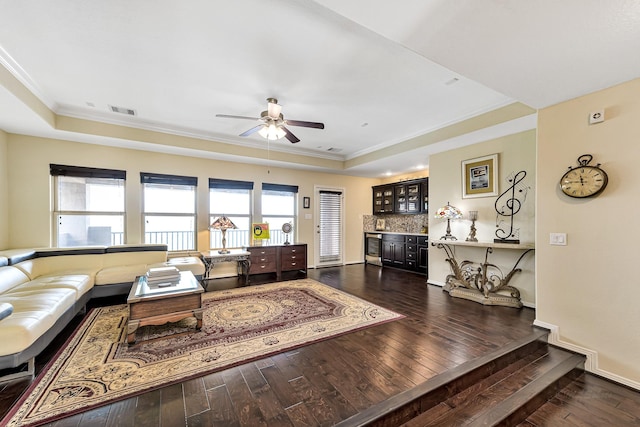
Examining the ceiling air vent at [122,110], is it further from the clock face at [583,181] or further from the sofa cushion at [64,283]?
the clock face at [583,181]

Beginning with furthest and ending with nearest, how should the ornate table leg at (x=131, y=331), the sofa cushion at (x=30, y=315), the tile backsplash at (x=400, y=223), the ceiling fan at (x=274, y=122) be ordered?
1. the tile backsplash at (x=400, y=223)
2. the ceiling fan at (x=274, y=122)
3. the ornate table leg at (x=131, y=331)
4. the sofa cushion at (x=30, y=315)

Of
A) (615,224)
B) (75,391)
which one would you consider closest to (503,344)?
(615,224)

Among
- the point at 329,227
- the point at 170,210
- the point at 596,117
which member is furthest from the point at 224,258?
the point at 596,117

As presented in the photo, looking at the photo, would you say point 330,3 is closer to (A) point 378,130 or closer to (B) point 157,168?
(A) point 378,130

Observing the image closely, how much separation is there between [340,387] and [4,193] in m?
5.44

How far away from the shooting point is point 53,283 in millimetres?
3059

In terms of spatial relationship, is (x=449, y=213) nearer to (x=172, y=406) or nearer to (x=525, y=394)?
(x=525, y=394)

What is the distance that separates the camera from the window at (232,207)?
552 cm

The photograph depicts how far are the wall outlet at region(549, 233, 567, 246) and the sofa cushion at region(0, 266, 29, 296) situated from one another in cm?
592

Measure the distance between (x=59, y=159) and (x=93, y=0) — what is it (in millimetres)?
3586

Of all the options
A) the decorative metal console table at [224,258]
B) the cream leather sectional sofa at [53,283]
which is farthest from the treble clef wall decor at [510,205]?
the cream leather sectional sofa at [53,283]

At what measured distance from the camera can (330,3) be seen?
1491mm

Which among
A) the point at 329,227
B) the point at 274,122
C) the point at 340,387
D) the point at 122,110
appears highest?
the point at 122,110

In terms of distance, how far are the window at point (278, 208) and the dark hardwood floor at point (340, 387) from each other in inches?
148
